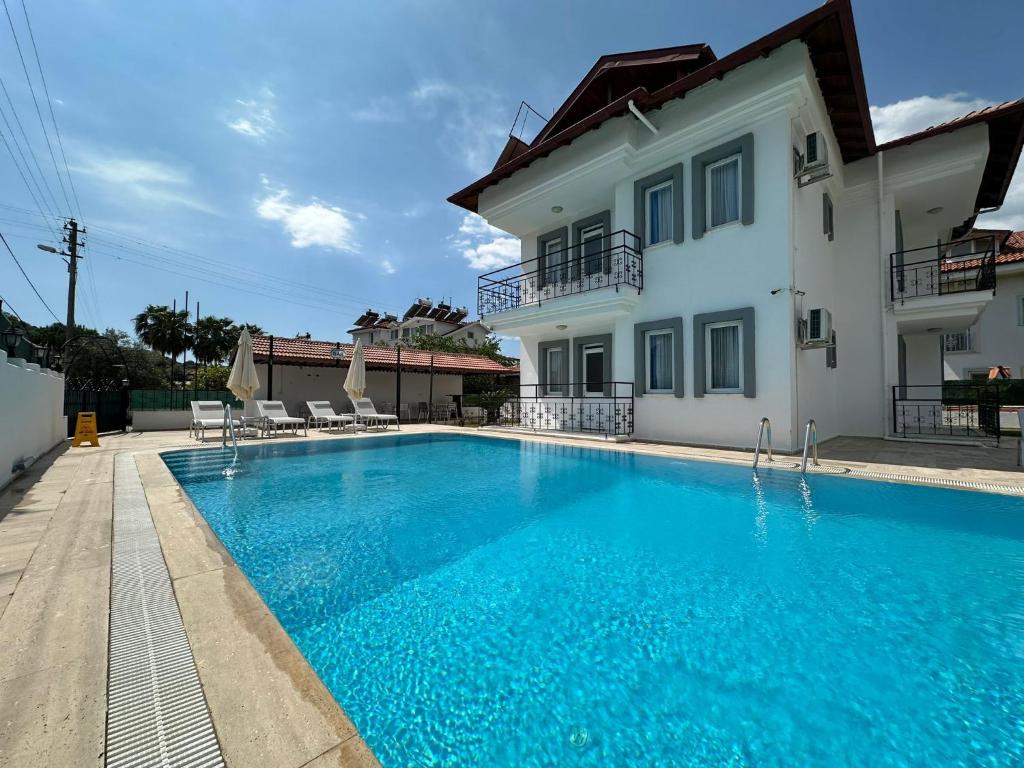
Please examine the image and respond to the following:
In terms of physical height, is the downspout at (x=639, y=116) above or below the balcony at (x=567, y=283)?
above

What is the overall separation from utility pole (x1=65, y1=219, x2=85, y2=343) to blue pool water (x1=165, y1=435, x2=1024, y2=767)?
21865mm

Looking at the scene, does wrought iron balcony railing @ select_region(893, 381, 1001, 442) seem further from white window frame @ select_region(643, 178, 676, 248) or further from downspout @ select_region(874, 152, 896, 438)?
white window frame @ select_region(643, 178, 676, 248)

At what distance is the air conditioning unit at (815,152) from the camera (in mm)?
9109

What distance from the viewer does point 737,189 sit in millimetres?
10250

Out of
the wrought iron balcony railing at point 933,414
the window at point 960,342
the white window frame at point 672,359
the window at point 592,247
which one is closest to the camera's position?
the white window frame at point 672,359

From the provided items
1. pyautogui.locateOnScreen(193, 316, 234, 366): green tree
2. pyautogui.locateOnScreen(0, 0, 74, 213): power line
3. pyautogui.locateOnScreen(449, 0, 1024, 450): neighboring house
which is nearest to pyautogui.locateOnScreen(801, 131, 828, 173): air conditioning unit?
pyautogui.locateOnScreen(449, 0, 1024, 450): neighboring house

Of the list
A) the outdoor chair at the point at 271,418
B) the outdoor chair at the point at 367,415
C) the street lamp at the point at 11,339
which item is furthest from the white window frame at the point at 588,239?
the street lamp at the point at 11,339

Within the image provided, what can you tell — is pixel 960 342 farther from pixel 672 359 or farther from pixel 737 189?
pixel 672 359

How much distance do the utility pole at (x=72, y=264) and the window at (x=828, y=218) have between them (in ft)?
97.8

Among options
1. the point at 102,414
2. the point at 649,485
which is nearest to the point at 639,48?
the point at 649,485

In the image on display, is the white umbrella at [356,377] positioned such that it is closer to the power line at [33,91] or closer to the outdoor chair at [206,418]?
the outdoor chair at [206,418]

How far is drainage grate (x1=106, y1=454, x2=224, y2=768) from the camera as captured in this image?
5.24ft

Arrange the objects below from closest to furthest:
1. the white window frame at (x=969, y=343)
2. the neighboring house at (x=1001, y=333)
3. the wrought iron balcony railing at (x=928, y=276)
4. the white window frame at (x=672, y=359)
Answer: the white window frame at (x=672, y=359), the wrought iron balcony railing at (x=928, y=276), the neighboring house at (x=1001, y=333), the white window frame at (x=969, y=343)

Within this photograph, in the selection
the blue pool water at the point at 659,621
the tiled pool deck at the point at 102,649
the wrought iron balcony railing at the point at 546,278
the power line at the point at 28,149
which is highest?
the power line at the point at 28,149
